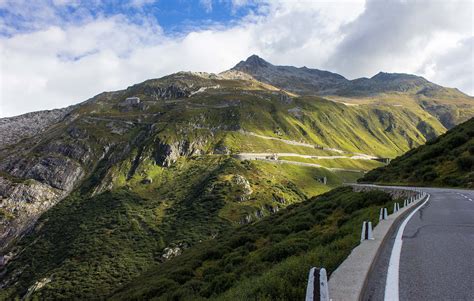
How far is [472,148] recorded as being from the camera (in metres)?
51.5

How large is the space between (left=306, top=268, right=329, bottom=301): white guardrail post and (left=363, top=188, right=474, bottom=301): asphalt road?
7.83 ft

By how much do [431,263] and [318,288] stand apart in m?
6.15

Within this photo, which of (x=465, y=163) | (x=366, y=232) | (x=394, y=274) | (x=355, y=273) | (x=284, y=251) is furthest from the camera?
(x=465, y=163)

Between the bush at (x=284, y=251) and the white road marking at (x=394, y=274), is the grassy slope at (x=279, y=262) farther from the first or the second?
the white road marking at (x=394, y=274)

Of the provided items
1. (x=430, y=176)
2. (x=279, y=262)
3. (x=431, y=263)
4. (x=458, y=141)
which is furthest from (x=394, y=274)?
(x=458, y=141)

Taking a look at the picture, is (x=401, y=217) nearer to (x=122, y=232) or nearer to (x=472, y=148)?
(x=472, y=148)

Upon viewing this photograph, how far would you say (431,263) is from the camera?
1000cm

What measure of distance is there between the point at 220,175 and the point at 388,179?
13025 centimetres

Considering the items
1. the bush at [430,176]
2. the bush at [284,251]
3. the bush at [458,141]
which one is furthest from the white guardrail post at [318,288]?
the bush at [458,141]

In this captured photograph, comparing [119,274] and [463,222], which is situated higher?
[463,222]

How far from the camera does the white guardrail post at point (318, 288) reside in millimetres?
5566

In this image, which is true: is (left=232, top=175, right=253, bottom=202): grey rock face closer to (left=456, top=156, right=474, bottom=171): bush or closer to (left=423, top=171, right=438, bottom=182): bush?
(left=423, top=171, right=438, bottom=182): bush

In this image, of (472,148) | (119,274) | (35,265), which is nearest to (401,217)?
(472,148)

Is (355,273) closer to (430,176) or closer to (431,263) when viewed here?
(431,263)
